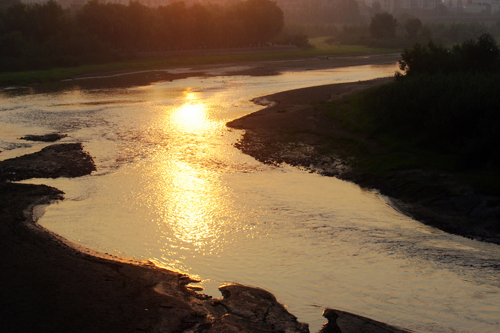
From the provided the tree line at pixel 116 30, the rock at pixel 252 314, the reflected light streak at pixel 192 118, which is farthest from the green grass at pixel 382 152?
the tree line at pixel 116 30

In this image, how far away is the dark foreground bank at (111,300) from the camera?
8594 millimetres

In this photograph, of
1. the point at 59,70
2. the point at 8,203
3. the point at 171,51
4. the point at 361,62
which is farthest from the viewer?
the point at 171,51

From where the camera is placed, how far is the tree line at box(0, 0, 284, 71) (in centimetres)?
7156

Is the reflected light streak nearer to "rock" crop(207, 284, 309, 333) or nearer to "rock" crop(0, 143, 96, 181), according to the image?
"rock" crop(0, 143, 96, 181)

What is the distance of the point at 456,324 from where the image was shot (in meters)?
9.23

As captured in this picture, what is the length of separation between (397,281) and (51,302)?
707 cm

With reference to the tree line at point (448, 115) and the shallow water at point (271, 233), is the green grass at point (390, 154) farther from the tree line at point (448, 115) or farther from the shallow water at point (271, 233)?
the shallow water at point (271, 233)

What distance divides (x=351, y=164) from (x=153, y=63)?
62210 mm

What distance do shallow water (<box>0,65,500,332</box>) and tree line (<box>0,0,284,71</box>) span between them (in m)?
49.7

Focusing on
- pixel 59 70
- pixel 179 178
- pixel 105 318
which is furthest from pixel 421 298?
pixel 59 70

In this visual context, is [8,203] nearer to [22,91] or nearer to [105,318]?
[105,318]

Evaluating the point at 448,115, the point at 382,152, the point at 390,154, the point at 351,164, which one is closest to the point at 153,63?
the point at 382,152

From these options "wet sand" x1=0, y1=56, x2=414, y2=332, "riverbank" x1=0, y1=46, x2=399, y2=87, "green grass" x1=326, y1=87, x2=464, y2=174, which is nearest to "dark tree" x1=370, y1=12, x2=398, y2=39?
"riverbank" x1=0, y1=46, x2=399, y2=87

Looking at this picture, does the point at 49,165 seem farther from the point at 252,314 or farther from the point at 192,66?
the point at 192,66
